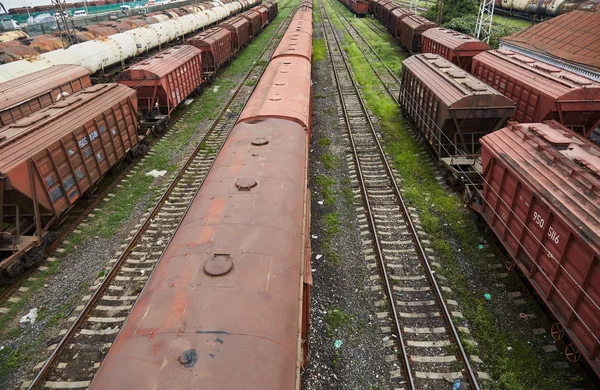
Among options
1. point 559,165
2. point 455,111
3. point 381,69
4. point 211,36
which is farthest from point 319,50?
point 559,165

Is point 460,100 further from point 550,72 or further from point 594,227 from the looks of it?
point 594,227

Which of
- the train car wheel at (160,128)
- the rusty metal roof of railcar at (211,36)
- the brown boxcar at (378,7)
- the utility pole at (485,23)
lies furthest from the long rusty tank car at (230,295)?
the brown boxcar at (378,7)

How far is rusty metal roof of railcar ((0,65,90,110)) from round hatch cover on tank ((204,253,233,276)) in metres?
14.6

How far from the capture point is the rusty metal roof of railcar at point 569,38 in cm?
2092

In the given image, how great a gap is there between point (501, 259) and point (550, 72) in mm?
9761

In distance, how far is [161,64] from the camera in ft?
62.7

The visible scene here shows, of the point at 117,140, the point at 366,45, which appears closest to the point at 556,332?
the point at 117,140

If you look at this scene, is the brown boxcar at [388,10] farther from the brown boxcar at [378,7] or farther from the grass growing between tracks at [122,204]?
the grass growing between tracks at [122,204]

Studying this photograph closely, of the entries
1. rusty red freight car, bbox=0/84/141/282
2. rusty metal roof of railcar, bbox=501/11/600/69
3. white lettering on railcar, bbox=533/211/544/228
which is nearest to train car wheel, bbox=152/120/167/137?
rusty red freight car, bbox=0/84/141/282

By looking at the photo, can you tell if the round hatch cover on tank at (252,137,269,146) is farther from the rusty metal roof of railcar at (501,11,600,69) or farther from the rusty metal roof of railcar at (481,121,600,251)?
the rusty metal roof of railcar at (501,11,600,69)

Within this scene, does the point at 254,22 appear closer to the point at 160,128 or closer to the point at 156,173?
the point at 160,128

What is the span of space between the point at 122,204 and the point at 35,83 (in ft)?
30.3

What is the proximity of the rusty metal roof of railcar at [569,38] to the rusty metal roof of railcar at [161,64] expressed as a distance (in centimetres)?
2270

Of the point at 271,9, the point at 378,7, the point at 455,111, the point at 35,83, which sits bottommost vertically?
the point at 455,111
